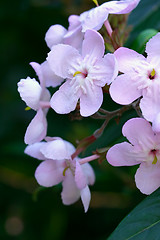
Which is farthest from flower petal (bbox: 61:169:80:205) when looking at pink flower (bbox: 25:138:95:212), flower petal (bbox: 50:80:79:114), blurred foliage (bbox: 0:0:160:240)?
blurred foliage (bbox: 0:0:160:240)

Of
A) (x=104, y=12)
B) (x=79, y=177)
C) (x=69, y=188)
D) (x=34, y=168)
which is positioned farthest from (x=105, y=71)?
(x=34, y=168)

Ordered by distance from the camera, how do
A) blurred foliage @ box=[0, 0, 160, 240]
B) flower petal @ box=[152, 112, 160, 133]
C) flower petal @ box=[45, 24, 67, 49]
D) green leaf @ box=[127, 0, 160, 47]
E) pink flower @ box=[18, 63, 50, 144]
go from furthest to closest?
blurred foliage @ box=[0, 0, 160, 240], green leaf @ box=[127, 0, 160, 47], flower petal @ box=[45, 24, 67, 49], pink flower @ box=[18, 63, 50, 144], flower petal @ box=[152, 112, 160, 133]

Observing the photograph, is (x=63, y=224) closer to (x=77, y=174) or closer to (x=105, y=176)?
(x=105, y=176)

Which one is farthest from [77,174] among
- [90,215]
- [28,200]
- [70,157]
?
[28,200]

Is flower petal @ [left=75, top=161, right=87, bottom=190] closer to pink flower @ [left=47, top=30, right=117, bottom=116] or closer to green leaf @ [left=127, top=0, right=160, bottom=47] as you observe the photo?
pink flower @ [left=47, top=30, right=117, bottom=116]

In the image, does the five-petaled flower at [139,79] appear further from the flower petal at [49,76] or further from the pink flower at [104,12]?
the flower petal at [49,76]

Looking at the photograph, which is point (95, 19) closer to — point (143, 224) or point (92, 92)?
point (92, 92)
